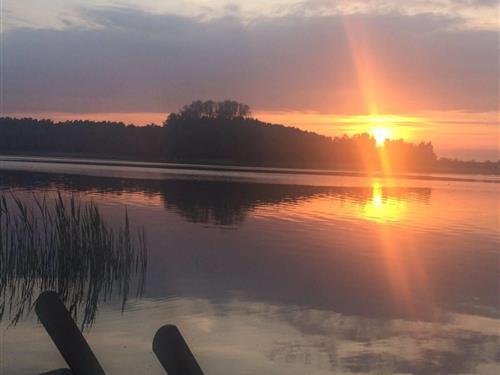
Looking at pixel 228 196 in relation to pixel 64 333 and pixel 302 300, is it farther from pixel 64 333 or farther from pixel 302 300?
pixel 64 333

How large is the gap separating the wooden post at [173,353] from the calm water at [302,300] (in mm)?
3211

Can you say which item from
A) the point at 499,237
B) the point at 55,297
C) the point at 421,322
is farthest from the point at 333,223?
the point at 55,297

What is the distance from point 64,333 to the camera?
2.73m

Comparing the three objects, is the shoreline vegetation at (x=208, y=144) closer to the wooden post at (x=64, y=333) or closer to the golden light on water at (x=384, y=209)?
the golden light on water at (x=384, y=209)

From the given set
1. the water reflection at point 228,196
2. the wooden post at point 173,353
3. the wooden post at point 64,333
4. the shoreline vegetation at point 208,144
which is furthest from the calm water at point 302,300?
the shoreline vegetation at point 208,144

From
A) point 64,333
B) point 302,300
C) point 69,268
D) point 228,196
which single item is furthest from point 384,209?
point 64,333

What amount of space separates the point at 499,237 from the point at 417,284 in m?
7.73

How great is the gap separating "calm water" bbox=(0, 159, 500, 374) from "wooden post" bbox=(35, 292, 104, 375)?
9.60 feet

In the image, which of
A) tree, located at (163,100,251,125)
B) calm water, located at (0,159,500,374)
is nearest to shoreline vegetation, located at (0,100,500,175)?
tree, located at (163,100,251,125)

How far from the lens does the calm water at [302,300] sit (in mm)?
6297

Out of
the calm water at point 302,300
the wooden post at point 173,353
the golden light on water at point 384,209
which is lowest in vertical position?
the calm water at point 302,300

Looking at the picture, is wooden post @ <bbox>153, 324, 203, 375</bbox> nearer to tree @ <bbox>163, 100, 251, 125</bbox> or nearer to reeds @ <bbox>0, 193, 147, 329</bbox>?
reeds @ <bbox>0, 193, 147, 329</bbox>

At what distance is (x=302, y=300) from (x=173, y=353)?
21.3 ft

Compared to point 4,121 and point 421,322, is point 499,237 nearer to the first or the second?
point 421,322
